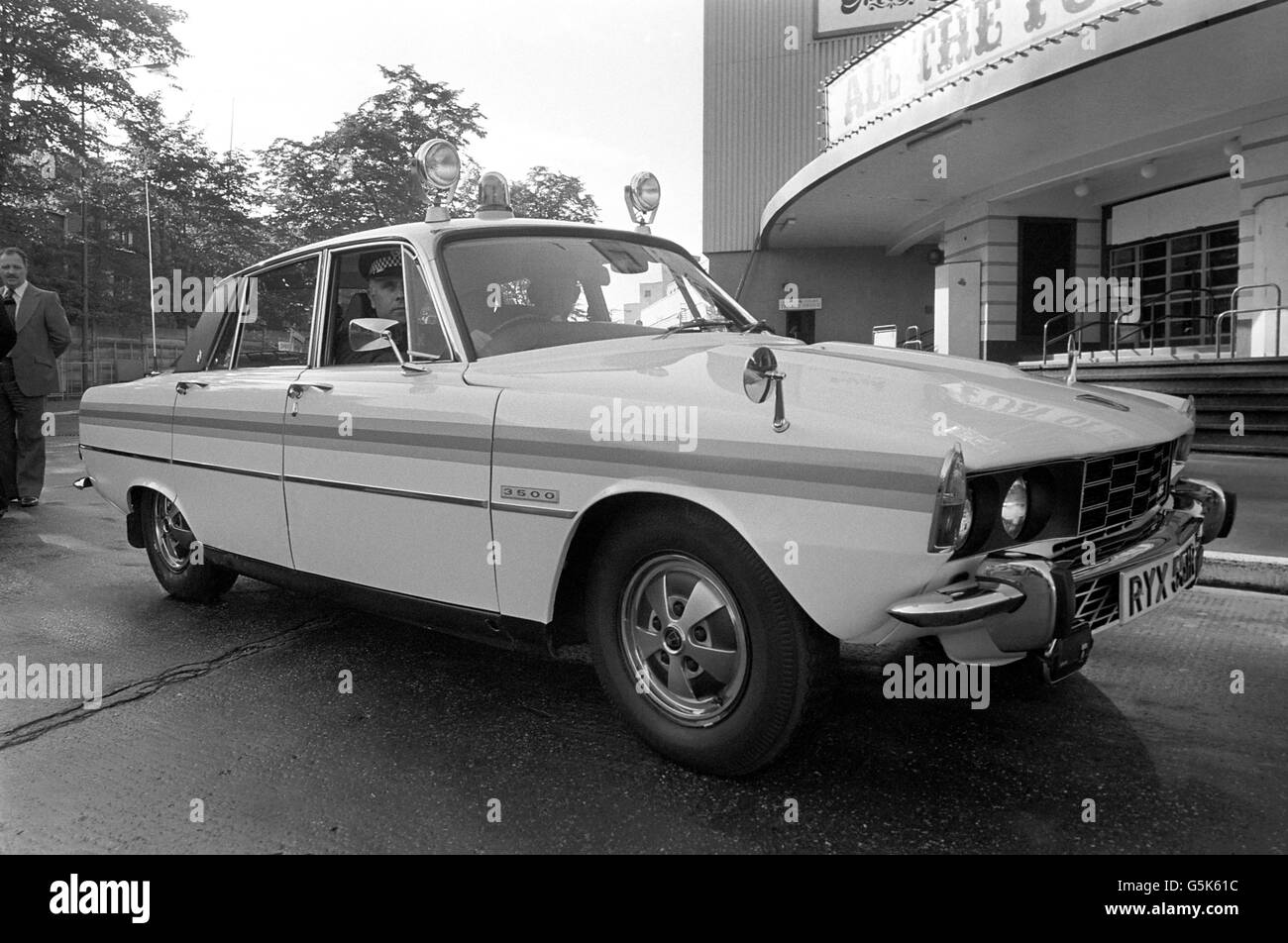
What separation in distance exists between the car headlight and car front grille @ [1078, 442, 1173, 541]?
190 mm

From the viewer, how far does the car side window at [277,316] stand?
412cm

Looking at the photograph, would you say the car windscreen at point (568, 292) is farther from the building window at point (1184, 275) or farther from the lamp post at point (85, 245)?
the lamp post at point (85, 245)

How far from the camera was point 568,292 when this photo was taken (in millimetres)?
3650

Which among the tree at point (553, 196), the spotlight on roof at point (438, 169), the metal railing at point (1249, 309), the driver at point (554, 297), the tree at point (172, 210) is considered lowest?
the driver at point (554, 297)

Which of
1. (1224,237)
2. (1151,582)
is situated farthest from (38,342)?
(1224,237)

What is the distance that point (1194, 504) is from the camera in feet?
10.9

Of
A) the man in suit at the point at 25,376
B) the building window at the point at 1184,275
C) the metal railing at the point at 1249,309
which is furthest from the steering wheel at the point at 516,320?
the building window at the point at 1184,275

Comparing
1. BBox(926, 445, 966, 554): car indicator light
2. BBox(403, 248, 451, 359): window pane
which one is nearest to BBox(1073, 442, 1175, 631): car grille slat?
BBox(926, 445, 966, 554): car indicator light

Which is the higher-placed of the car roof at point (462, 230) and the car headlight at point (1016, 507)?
the car roof at point (462, 230)

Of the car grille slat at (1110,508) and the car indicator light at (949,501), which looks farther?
the car grille slat at (1110,508)

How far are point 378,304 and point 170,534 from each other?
6.59ft

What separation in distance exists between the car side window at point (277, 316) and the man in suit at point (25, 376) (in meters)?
4.45

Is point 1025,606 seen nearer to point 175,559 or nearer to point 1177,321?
point 175,559

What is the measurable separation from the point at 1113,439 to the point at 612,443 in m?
1.41
